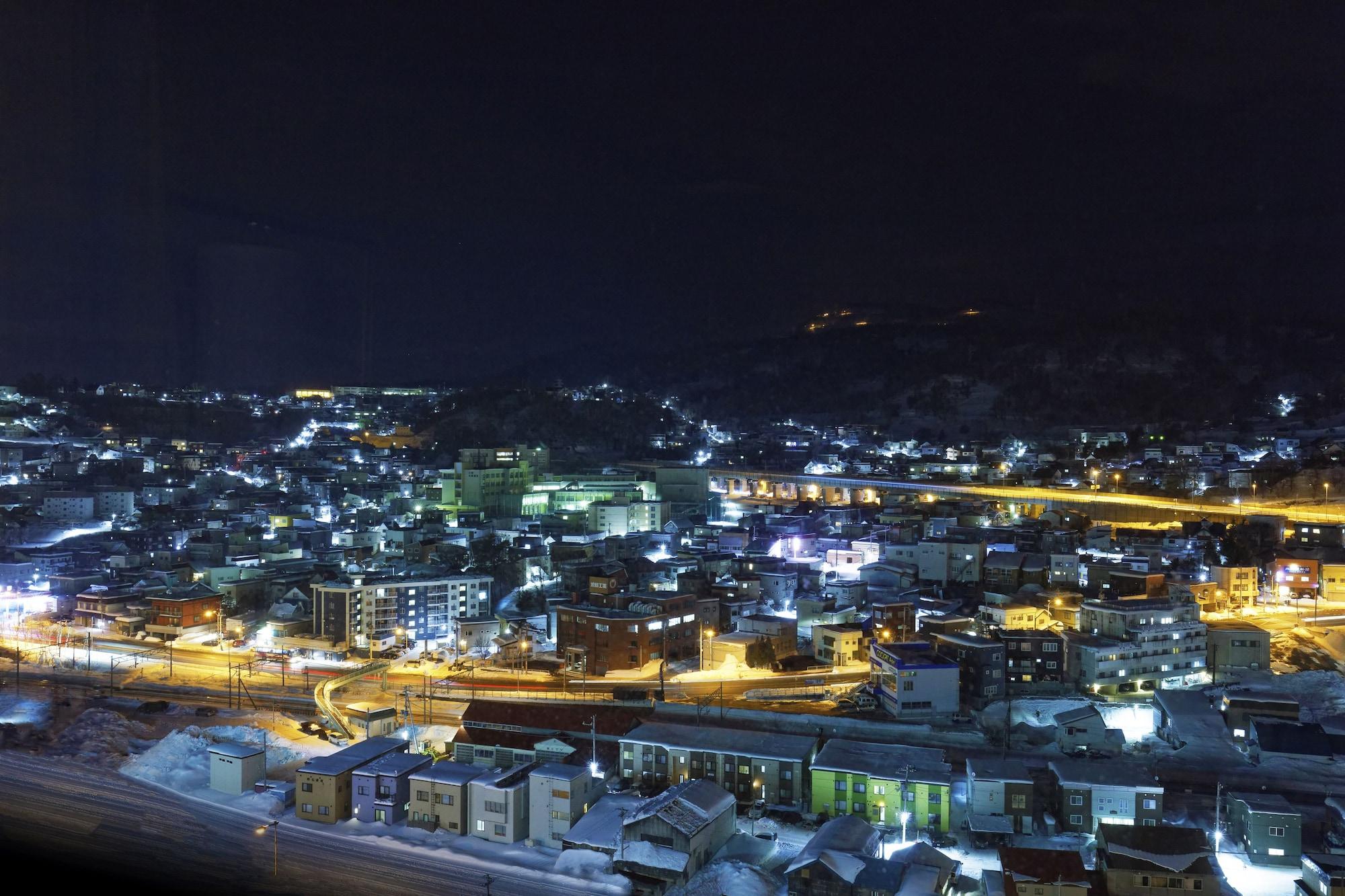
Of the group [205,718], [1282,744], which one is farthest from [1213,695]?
[205,718]

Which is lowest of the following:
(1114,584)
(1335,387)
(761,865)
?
(761,865)

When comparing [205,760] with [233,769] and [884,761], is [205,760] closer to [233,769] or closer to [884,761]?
[233,769]

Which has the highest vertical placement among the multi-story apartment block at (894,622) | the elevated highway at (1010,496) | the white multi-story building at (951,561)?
the elevated highway at (1010,496)

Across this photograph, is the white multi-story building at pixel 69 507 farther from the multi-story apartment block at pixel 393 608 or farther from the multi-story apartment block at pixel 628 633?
the multi-story apartment block at pixel 628 633

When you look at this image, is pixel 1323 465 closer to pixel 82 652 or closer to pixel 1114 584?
pixel 1114 584

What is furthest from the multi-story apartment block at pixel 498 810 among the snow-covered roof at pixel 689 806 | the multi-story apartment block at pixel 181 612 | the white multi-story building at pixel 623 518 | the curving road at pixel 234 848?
the white multi-story building at pixel 623 518

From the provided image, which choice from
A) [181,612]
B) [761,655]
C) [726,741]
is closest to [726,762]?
[726,741]
